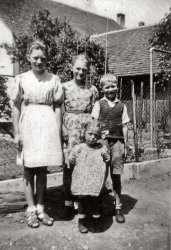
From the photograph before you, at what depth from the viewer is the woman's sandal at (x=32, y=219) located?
3373mm

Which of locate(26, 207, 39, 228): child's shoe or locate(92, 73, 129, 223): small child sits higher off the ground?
locate(92, 73, 129, 223): small child

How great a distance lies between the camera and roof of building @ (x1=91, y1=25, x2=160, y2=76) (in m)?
16.5

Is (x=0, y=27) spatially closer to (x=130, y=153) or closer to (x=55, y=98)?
(x=130, y=153)

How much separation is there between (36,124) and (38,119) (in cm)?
5

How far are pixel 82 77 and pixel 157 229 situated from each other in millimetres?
1755

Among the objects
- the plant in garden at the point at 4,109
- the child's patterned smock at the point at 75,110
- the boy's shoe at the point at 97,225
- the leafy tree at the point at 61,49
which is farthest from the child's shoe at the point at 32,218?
the leafy tree at the point at 61,49

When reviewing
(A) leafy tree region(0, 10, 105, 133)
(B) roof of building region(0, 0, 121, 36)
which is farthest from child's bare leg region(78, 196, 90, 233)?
(B) roof of building region(0, 0, 121, 36)

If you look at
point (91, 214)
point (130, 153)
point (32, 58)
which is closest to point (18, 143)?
point (32, 58)

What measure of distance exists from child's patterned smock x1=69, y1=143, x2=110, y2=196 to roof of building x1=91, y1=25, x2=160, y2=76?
1205 cm

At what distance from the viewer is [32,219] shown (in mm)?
3410

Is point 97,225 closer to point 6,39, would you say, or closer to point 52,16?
point 6,39

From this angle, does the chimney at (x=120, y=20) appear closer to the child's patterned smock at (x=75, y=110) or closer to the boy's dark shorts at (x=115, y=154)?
the child's patterned smock at (x=75, y=110)

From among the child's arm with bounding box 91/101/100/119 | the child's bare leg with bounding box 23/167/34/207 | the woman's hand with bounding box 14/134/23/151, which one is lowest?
the child's bare leg with bounding box 23/167/34/207

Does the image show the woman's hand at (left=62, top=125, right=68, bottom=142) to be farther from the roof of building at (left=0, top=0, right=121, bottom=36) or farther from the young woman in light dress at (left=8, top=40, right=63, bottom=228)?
the roof of building at (left=0, top=0, right=121, bottom=36)
